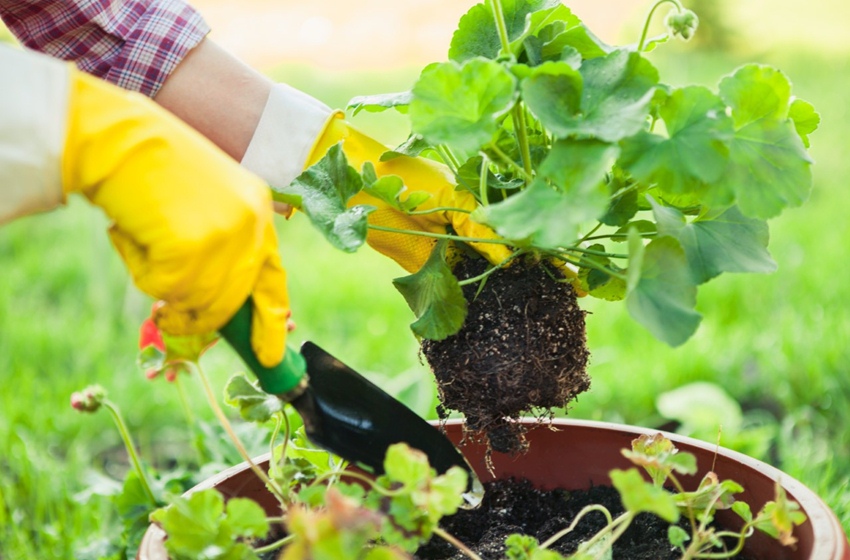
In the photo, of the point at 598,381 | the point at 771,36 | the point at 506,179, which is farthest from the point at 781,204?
the point at 771,36

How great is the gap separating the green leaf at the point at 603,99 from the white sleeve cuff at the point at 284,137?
1.33 feet

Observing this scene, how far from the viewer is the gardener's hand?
1.15 metres

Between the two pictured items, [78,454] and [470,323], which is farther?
[78,454]

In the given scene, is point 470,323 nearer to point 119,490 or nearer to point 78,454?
point 119,490

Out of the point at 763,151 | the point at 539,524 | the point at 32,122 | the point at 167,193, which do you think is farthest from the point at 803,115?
the point at 32,122

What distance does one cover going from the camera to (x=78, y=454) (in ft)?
6.04

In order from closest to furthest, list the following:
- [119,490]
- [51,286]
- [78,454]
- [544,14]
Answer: [544,14], [119,490], [78,454], [51,286]

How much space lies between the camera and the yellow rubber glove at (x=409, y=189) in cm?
112

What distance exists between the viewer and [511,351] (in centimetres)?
100

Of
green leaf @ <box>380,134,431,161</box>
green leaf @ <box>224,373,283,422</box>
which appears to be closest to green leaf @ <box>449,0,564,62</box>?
green leaf @ <box>380,134,431,161</box>

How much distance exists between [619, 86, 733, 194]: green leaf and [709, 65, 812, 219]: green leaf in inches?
1.3

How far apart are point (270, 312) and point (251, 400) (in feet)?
0.61

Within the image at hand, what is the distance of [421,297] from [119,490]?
28.2 inches

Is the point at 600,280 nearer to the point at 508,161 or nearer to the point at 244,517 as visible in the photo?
the point at 508,161
